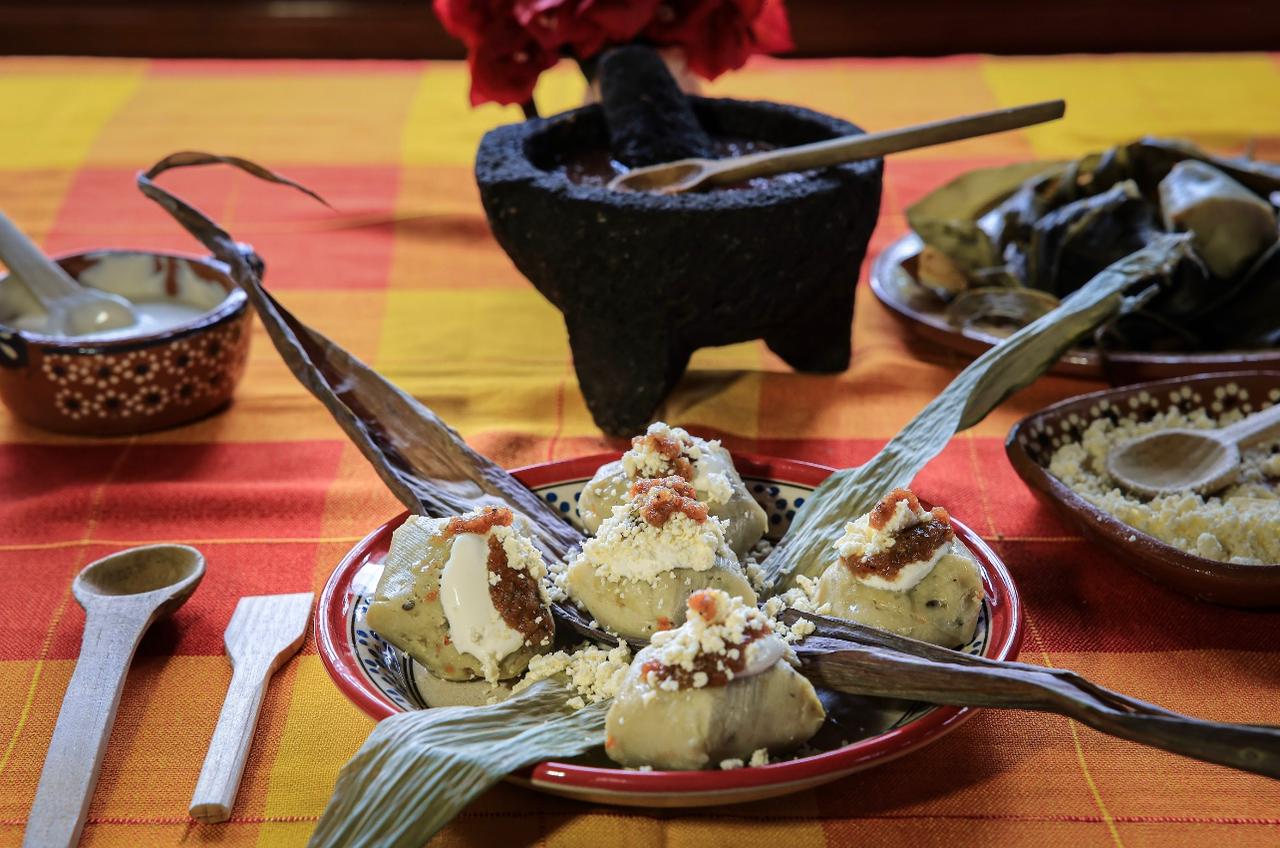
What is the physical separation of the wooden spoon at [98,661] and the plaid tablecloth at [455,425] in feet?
0.10

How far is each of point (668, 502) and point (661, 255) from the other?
456 millimetres

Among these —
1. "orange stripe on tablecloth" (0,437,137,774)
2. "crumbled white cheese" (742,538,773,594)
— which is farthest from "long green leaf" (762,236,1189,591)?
"orange stripe on tablecloth" (0,437,137,774)

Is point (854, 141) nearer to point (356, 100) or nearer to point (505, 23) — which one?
point (505, 23)

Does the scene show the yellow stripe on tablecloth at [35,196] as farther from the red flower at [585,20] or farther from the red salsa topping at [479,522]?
the red salsa topping at [479,522]

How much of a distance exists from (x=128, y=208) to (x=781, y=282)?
1.18 m

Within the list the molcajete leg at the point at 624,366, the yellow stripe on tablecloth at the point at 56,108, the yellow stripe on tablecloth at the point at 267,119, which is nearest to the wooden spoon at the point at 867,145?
the molcajete leg at the point at 624,366

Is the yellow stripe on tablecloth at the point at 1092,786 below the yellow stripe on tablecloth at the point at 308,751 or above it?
below

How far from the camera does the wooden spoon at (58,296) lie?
4.82 feet

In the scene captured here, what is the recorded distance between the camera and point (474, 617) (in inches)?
36.0

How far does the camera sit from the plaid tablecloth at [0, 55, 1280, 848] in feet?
2.96

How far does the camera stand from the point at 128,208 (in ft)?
6.74

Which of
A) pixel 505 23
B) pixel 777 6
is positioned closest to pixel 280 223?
pixel 505 23

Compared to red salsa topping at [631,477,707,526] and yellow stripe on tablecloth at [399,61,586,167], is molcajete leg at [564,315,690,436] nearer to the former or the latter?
red salsa topping at [631,477,707,526]

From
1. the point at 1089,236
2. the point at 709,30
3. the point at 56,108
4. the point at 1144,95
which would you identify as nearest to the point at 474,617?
the point at 1089,236
